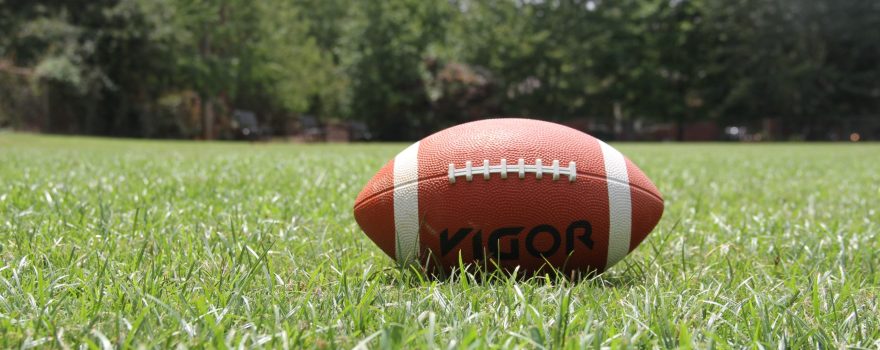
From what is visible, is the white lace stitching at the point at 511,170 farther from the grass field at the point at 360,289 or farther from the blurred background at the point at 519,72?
the blurred background at the point at 519,72

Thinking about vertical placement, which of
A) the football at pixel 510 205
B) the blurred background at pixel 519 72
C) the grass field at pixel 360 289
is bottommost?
the grass field at pixel 360 289

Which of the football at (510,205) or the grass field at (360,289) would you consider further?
the football at (510,205)

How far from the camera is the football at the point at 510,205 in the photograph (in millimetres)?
2574

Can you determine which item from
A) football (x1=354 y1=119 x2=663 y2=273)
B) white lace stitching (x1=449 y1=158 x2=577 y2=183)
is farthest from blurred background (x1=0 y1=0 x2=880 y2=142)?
white lace stitching (x1=449 y1=158 x2=577 y2=183)

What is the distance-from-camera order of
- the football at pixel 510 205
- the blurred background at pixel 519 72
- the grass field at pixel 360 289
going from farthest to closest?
the blurred background at pixel 519 72
the football at pixel 510 205
the grass field at pixel 360 289

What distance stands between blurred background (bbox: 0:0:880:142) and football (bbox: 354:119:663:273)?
3596 cm

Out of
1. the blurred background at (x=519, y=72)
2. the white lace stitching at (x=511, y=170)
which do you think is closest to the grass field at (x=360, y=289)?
the white lace stitching at (x=511, y=170)

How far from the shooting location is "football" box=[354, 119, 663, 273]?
257 cm

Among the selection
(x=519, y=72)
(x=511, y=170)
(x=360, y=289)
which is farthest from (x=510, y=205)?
(x=519, y=72)

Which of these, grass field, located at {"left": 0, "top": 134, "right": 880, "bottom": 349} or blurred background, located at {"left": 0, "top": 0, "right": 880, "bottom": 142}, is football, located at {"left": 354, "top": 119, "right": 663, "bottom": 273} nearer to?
grass field, located at {"left": 0, "top": 134, "right": 880, "bottom": 349}

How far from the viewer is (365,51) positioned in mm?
40625

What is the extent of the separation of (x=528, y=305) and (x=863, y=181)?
7686 millimetres

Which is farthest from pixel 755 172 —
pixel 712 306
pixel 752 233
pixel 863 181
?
pixel 712 306

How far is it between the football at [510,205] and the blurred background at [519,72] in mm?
35965
